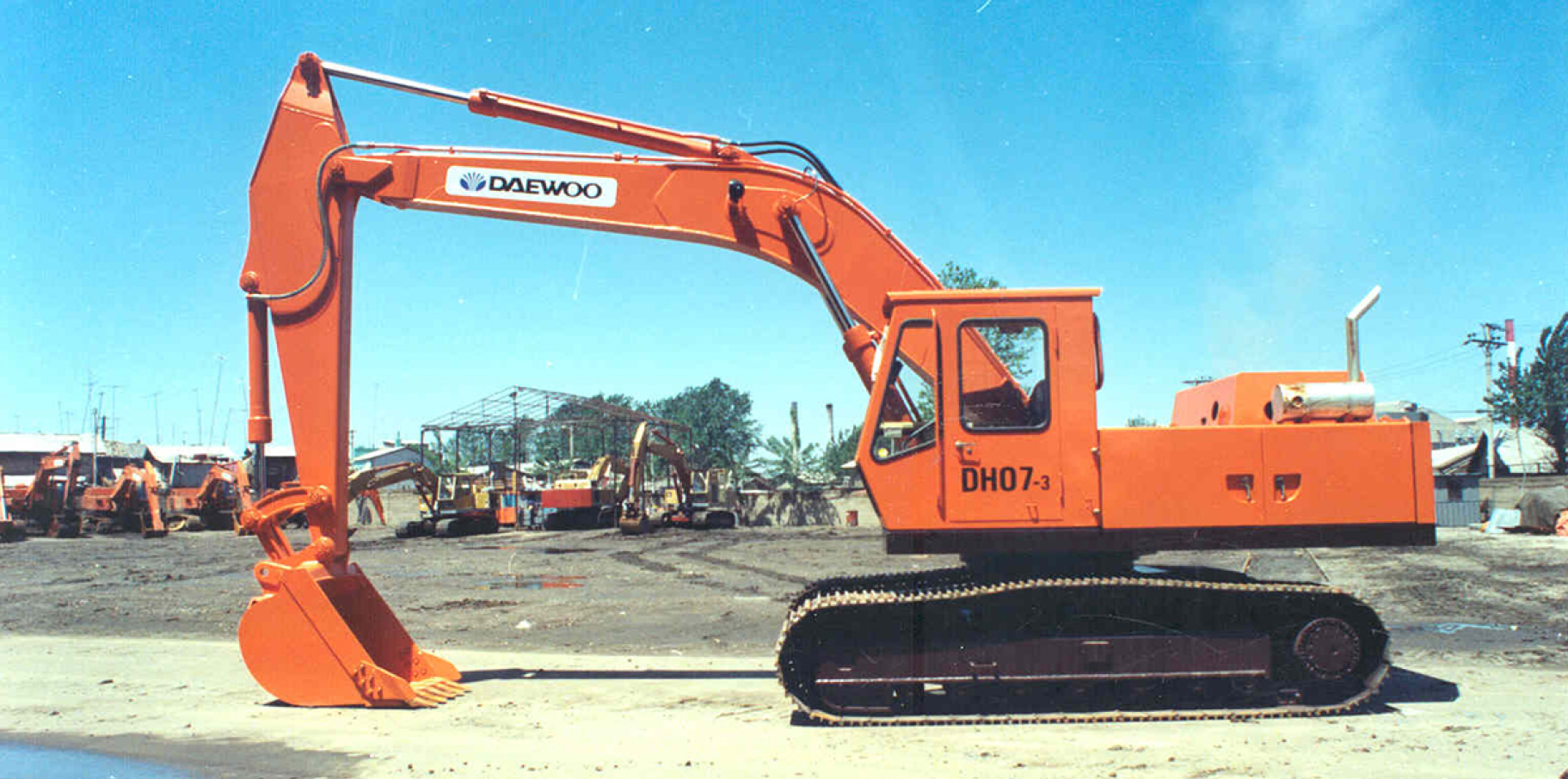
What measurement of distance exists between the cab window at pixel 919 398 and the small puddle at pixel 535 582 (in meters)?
11.1

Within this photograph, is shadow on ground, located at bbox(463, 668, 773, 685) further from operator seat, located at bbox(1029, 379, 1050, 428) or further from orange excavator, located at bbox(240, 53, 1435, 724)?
operator seat, located at bbox(1029, 379, 1050, 428)

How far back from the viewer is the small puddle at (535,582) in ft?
56.7

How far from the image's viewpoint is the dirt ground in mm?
6043

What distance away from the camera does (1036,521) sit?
22.6 feet

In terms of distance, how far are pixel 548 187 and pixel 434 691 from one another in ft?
13.8

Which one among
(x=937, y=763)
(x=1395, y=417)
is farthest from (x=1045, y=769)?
(x=1395, y=417)

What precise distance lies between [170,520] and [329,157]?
37063mm

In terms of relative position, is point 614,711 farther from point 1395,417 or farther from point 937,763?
point 1395,417

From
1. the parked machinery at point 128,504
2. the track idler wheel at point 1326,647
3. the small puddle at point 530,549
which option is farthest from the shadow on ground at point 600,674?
the parked machinery at point 128,504

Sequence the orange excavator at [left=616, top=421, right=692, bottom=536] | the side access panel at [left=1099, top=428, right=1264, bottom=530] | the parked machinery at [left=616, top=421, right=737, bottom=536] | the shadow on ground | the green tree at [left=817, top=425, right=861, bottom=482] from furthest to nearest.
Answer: the green tree at [left=817, top=425, right=861, bottom=482], the parked machinery at [left=616, top=421, right=737, bottom=536], the orange excavator at [left=616, top=421, right=692, bottom=536], the shadow on ground, the side access panel at [left=1099, top=428, right=1264, bottom=530]

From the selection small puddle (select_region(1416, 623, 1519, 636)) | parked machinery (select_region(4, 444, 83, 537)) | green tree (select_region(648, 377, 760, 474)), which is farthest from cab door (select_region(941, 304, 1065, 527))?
green tree (select_region(648, 377, 760, 474))

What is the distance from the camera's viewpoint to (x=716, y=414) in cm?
11544

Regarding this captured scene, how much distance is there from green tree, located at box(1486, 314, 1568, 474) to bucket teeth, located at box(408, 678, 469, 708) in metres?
44.1

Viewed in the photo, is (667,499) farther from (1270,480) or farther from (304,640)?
(1270,480)
